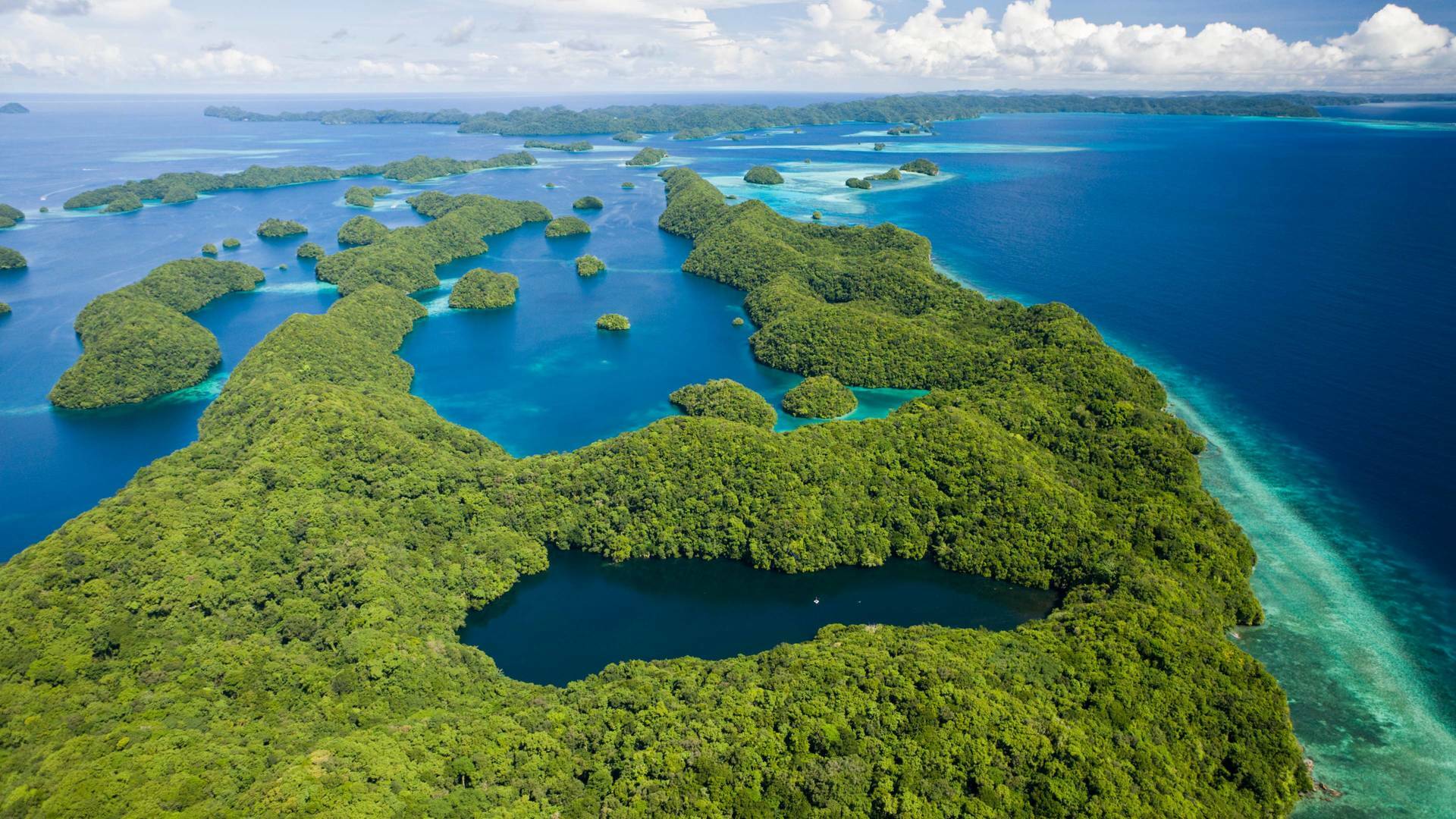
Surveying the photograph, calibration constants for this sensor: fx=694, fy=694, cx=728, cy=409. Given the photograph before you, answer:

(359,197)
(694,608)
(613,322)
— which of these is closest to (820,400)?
(694,608)

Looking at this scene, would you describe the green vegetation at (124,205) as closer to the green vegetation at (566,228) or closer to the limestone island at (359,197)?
the limestone island at (359,197)

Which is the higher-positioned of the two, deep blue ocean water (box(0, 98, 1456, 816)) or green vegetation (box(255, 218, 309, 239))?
green vegetation (box(255, 218, 309, 239))

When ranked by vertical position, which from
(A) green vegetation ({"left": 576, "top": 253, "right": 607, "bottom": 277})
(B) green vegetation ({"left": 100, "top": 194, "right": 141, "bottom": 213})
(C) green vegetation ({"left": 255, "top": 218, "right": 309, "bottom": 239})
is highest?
(B) green vegetation ({"left": 100, "top": 194, "right": 141, "bottom": 213})

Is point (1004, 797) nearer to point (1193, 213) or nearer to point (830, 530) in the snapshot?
point (830, 530)

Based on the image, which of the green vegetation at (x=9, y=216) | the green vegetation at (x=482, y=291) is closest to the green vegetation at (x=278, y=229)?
the green vegetation at (x=9, y=216)

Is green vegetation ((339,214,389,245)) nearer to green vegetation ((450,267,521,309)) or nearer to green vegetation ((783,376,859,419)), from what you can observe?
green vegetation ((450,267,521,309))

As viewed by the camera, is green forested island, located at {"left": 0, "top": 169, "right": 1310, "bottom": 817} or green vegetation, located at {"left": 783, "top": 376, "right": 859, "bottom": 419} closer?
green forested island, located at {"left": 0, "top": 169, "right": 1310, "bottom": 817}

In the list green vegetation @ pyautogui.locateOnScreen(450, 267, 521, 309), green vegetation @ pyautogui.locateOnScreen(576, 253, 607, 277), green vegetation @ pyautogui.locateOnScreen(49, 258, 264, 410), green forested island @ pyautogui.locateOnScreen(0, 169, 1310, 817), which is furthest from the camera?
green vegetation @ pyautogui.locateOnScreen(576, 253, 607, 277)

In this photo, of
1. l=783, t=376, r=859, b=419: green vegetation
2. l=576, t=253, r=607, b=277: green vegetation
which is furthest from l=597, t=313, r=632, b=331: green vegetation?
l=783, t=376, r=859, b=419: green vegetation
